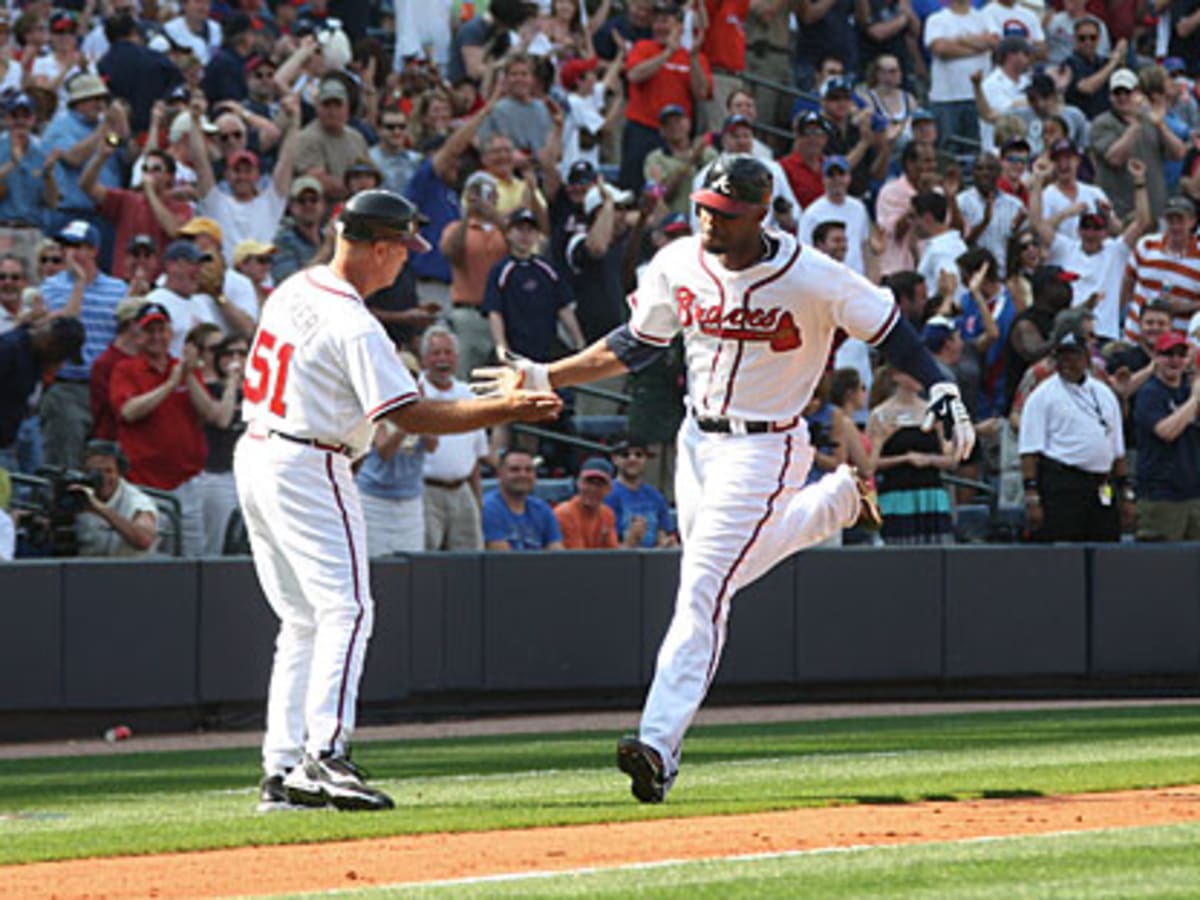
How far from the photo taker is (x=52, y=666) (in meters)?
13.6

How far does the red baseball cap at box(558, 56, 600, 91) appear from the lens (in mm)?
20688

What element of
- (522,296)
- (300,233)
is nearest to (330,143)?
(300,233)

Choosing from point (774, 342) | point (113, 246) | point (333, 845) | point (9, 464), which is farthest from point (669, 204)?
point (333, 845)

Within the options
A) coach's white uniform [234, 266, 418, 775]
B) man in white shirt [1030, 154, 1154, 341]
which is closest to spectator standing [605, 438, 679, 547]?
man in white shirt [1030, 154, 1154, 341]

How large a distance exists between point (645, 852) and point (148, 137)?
11335 millimetres

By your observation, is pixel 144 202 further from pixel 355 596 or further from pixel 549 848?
pixel 549 848

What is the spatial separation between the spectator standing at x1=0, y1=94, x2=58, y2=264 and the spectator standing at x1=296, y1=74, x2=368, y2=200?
6.29 ft

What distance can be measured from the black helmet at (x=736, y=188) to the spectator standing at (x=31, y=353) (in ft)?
21.5

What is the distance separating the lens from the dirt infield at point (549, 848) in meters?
6.89

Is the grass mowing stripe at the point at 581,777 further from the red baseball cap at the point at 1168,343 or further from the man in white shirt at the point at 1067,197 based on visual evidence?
the man in white shirt at the point at 1067,197

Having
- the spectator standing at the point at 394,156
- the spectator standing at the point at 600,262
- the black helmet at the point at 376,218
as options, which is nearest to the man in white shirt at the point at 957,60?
the spectator standing at the point at 600,262

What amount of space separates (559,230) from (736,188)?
10200 millimetres

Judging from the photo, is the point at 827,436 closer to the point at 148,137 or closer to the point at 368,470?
the point at 368,470

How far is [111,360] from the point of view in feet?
47.6
